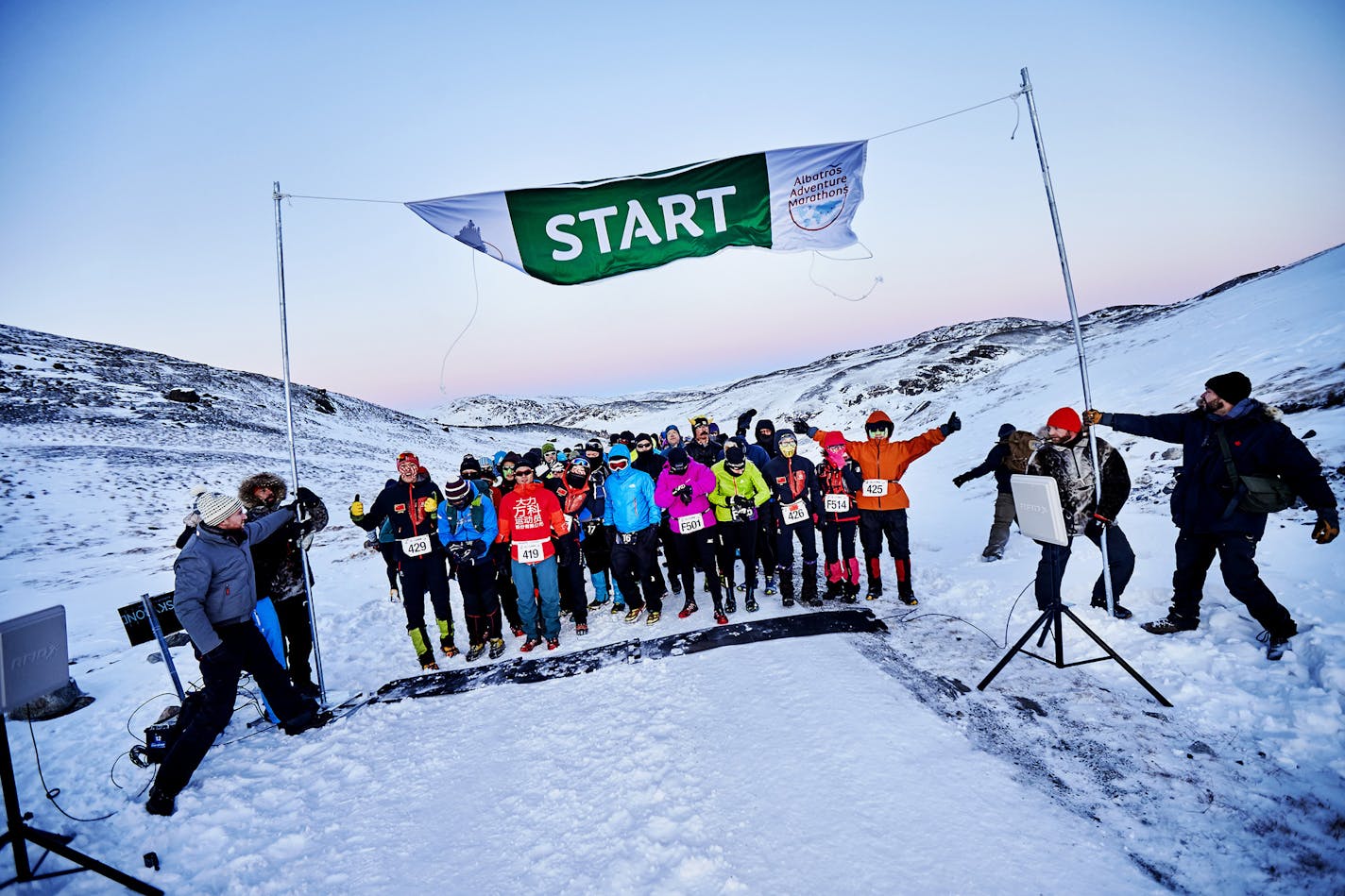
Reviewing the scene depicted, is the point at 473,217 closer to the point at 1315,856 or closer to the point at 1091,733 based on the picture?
the point at 1091,733

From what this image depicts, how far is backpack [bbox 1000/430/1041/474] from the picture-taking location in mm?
7277

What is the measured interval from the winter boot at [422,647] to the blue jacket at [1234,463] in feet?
22.8

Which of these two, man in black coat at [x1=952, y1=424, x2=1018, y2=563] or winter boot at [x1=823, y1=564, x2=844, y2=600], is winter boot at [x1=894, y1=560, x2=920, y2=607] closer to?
winter boot at [x1=823, y1=564, x2=844, y2=600]

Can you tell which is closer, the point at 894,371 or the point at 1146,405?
the point at 1146,405

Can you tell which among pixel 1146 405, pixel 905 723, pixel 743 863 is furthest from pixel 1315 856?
pixel 1146 405

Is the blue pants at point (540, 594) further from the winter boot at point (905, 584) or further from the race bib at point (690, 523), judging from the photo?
the winter boot at point (905, 584)

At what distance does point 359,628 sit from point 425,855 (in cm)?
553

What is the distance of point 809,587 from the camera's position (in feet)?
21.9

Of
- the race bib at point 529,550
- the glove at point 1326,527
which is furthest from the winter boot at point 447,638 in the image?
the glove at point 1326,527

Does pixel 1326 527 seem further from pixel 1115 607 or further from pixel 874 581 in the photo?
pixel 874 581

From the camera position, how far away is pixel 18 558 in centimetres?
1459

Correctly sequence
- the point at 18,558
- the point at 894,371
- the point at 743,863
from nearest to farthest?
the point at 743,863
the point at 18,558
the point at 894,371

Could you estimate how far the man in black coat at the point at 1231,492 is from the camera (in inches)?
158

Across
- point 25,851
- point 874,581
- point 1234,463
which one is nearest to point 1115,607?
point 1234,463
